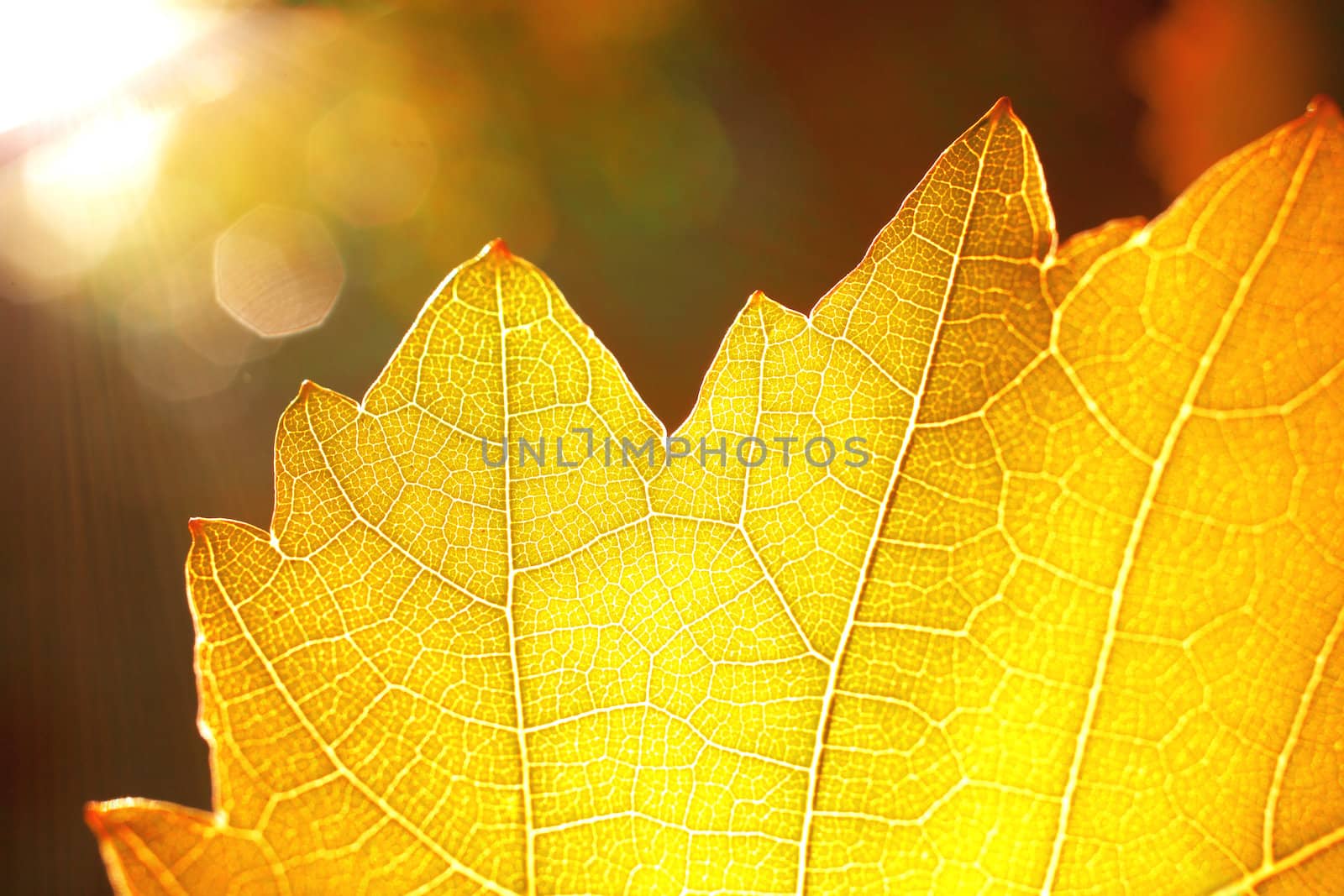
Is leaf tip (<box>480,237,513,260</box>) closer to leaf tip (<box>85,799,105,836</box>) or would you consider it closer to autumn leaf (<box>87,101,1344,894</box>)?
autumn leaf (<box>87,101,1344,894</box>)

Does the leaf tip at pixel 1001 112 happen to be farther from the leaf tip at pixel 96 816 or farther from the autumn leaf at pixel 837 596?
the leaf tip at pixel 96 816

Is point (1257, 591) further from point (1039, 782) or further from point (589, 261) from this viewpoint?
point (589, 261)

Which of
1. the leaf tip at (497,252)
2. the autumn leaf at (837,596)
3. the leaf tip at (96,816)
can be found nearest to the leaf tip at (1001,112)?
the autumn leaf at (837,596)

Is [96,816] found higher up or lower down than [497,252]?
lower down

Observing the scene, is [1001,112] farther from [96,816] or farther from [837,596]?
[96,816]

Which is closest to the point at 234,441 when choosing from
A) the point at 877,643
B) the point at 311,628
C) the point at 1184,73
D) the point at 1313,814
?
the point at 311,628

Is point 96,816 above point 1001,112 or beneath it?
beneath

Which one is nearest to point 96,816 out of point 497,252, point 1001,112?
point 497,252

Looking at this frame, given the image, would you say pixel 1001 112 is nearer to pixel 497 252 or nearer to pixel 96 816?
pixel 497 252

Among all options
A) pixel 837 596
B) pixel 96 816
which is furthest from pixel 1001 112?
pixel 96 816
